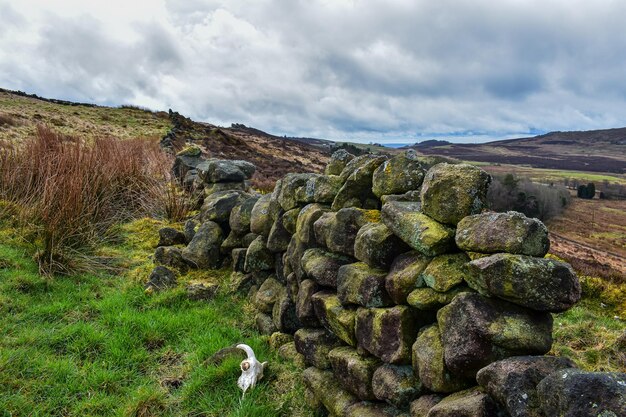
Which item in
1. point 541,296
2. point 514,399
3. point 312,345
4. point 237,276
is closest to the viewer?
point 514,399

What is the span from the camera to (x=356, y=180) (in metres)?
5.21

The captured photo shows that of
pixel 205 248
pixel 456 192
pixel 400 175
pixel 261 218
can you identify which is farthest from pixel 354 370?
pixel 205 248

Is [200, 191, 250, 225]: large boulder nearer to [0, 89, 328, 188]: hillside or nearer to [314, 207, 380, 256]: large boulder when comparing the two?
[314, 207, 380, 256]: large boulder

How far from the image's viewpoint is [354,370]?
157 inches

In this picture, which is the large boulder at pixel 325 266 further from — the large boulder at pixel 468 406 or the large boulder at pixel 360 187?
the large boulder at pixel 468 406

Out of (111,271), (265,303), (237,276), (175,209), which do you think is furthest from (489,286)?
(175,209)

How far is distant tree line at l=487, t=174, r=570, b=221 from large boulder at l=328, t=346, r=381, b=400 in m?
30.7

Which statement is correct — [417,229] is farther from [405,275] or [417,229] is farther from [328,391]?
[328,391]

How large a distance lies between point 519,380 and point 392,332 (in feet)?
4.29

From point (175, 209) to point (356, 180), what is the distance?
7111 mm

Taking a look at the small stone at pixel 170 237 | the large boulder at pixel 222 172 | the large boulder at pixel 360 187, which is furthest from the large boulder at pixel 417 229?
the large boulder at pixel 222 172

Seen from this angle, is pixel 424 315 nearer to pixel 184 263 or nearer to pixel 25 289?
pixel 184 263

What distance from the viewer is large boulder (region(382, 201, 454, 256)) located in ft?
11.3

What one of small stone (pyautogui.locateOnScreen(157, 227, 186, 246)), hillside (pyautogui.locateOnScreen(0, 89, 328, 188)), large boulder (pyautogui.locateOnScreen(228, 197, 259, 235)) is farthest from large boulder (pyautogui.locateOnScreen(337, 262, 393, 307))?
hillside (pyautogui.locateOnScreen(0, 89, 328, 188))
